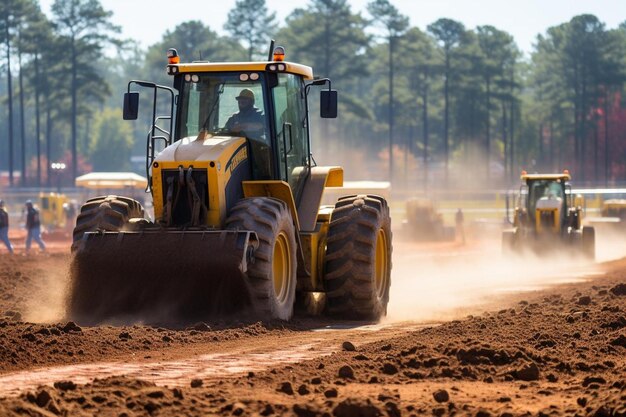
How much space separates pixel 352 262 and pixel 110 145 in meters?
110

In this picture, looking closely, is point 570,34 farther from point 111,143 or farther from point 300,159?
point 300,159

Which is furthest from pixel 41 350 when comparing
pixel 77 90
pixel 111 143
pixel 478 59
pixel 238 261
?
pixel 111 143

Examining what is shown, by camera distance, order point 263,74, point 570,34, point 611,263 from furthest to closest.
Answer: point 570,34
point 611,263
point 263,74

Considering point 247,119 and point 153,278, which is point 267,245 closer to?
point 153,278

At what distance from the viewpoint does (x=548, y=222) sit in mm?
33344

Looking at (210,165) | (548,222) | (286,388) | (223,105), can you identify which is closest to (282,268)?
(210,165)

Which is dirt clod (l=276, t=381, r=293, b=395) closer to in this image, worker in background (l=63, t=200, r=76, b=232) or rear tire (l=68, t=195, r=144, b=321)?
rear tire (l=68, t=195, r=144, b=321)

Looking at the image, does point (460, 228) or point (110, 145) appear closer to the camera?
point (460, 228)

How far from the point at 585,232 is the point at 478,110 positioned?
73.6 metres

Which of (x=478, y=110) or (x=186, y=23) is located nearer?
(x=186, y=23)

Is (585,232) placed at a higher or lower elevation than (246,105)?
lower

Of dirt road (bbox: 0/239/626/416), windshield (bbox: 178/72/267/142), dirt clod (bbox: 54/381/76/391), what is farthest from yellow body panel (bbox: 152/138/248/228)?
dirt clod (bbox: 54/381/76/391)

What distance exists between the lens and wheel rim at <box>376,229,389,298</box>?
56.7 feet

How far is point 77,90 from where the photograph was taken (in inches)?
3600
